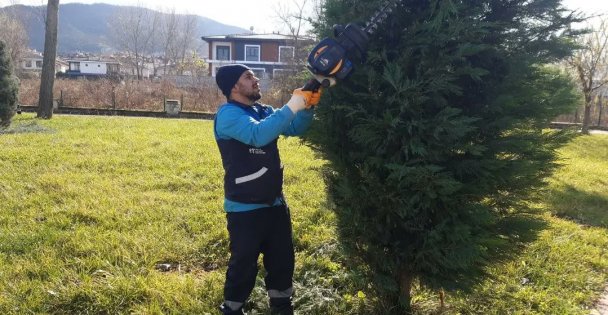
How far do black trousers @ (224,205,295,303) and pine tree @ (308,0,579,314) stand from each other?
0.52 meters

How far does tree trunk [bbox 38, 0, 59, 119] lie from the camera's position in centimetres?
1708

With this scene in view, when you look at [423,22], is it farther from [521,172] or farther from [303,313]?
[303,313]

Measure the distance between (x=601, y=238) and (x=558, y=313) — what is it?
2.44 m

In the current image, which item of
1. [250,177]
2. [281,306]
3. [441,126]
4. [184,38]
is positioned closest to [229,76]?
[250,177]

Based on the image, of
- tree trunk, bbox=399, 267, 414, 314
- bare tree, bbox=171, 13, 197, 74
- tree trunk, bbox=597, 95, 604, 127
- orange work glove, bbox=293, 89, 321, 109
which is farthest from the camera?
bare tree, bbox=171, 13, 197, 74

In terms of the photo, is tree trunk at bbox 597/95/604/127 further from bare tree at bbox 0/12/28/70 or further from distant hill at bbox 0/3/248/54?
distant hill at bbox 0/3/248/54

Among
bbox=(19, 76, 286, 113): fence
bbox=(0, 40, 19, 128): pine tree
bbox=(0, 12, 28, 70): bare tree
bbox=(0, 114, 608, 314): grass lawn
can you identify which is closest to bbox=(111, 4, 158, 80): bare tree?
bbox=(0, 12, 28, 70): bare tree

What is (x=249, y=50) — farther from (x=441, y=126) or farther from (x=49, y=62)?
(x=441, y=126)

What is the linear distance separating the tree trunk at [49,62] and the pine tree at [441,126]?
57.0ft

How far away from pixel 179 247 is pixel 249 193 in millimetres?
1965

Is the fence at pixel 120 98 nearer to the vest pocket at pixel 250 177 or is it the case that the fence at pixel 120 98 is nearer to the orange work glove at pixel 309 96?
the vest pocket at pixel 250 177

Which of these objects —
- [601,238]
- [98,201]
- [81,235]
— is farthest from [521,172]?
[98,201]

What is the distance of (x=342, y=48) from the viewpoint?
7.89 feet

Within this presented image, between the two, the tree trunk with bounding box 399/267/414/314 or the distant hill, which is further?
Result: the distant hill
